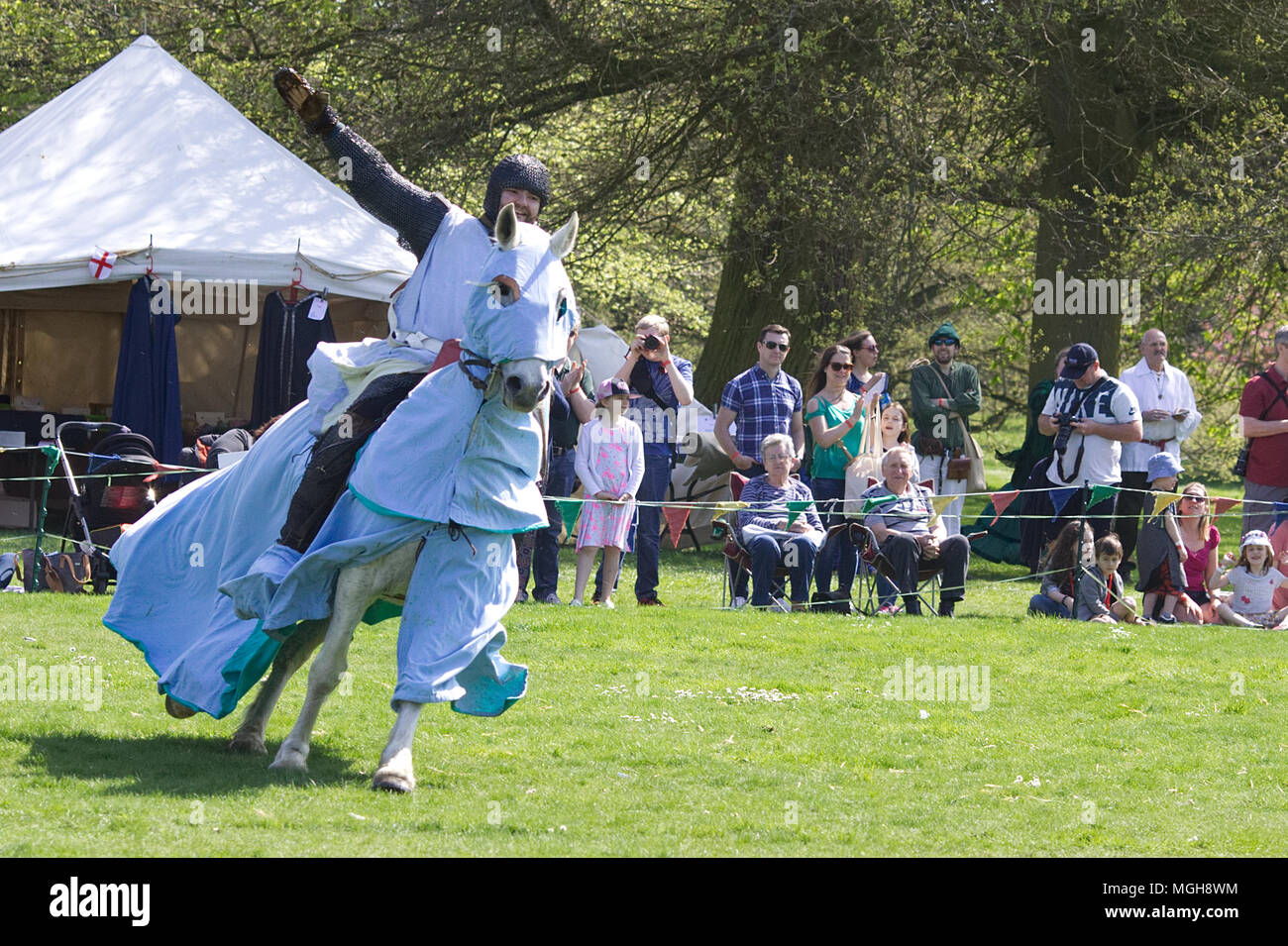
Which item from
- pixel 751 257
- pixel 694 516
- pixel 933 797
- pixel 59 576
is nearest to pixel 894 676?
pixel 933 797

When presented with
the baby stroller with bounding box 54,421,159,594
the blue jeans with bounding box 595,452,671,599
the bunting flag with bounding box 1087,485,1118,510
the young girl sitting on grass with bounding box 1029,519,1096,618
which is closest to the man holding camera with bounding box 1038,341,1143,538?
the bunting flag with bounding box 1087,485,1118,510

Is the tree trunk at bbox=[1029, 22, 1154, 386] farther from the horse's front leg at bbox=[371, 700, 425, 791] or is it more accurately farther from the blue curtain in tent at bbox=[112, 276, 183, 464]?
the horse's front leg at bbox=[371, 700, 425, 791]

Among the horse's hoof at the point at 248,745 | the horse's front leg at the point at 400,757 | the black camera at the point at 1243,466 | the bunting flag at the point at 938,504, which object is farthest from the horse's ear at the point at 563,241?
the black camera at the point at 1243,466

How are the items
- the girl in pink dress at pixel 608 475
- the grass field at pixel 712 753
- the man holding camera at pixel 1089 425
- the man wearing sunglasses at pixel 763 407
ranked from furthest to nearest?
the man wearing sunglasses at pixel 763 407 → the man holding camera at pixel 1089 425 → the girl in pink dress at pixel 608 475 → the grass field at pixel 712 753

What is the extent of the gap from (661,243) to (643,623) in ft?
32.9

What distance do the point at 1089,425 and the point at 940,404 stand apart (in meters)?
1.85

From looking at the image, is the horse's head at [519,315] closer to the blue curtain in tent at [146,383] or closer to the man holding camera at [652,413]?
the man holding camera at [652,413]

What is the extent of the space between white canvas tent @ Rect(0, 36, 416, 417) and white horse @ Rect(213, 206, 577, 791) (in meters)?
8.40

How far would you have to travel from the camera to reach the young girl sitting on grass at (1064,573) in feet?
39.4

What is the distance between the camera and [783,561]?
11906mm

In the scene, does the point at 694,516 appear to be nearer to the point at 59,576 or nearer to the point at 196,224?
the point at 196,224

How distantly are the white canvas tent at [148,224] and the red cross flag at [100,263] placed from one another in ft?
0.15

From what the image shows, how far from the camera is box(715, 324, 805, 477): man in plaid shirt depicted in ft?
42.0

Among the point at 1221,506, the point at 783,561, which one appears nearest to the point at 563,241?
the point at 783,561
